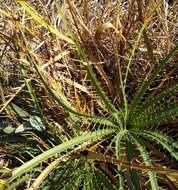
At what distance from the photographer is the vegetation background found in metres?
0.96

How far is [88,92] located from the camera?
1.09 metres

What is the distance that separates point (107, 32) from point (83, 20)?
0.25 ft

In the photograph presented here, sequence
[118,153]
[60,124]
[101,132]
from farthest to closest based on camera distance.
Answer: [60,124] < [101,132] < [118,153]

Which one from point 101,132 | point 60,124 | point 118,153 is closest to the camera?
point 118,153

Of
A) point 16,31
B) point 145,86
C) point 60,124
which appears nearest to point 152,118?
point 145,86

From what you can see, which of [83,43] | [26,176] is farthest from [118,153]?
[83,43]

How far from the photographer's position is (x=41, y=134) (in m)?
1.11

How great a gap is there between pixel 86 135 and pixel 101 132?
0.03 metres

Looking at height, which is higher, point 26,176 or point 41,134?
point 41,134

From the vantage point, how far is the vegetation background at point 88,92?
0.96 m

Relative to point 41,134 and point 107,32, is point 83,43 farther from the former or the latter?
point 41,134

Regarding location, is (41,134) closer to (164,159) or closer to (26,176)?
(26,176)

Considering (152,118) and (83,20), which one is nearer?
(152,118)

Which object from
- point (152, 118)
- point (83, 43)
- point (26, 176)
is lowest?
point (26, 176)
